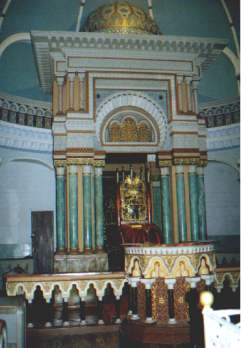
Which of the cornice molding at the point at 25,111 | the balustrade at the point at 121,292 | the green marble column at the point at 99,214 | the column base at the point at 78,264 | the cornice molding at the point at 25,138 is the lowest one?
the balustrade at the point at 121,292

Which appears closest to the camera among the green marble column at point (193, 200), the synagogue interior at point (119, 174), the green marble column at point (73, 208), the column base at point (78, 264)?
the synagogue interior at point (119, 174)

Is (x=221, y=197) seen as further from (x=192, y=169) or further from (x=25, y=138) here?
(x=25, y=138)

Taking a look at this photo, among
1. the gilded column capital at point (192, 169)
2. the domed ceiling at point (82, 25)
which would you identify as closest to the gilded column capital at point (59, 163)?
the gilded column capital at point (192, 169)

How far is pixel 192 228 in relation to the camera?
852 cm

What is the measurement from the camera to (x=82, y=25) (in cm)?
1118

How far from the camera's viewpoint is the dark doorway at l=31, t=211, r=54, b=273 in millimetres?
10695

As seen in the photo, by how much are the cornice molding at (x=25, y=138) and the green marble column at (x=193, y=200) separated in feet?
12.9

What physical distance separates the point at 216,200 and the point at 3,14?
7.23 m

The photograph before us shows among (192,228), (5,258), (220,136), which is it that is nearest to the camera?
(192,228)

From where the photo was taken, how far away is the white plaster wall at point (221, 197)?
11.4 metres

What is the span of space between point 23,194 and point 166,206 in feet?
12.8

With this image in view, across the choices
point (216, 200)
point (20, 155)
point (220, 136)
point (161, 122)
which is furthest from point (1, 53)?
point (216, 200)

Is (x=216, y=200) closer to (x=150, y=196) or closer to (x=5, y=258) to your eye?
(x=150, y=196)

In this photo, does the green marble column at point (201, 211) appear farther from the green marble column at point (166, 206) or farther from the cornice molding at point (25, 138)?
the cornice molding at point (25, 138)
